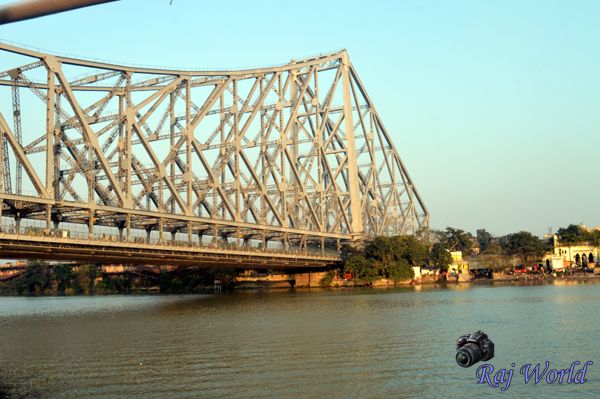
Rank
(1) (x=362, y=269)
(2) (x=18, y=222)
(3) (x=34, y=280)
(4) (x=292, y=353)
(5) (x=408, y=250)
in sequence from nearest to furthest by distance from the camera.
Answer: (4) (x=292, y=353) → (2) (x=18, y=222) → (1) (x=362, y=269) → (5) (x=408, y=250) → (3) (x=34, y=280)

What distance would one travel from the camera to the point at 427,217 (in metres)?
121

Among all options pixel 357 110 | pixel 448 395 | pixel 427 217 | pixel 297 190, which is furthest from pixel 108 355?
pixel 427 217

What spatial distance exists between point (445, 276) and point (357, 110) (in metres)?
24.9

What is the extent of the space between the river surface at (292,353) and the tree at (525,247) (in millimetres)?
71350

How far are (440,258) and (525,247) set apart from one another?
848 inches

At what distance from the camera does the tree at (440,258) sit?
92.6 metres

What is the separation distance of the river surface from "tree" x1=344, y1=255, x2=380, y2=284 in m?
41.2

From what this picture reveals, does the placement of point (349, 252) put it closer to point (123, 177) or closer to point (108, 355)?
point (123, 177)

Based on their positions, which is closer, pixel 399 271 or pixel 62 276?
pixel 399 271

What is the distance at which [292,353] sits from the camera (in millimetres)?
22469

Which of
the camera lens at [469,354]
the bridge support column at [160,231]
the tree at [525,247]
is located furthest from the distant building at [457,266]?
the camera lens at [469,354]

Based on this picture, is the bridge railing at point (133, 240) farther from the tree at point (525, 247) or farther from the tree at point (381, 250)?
the tree at point (525, 247)

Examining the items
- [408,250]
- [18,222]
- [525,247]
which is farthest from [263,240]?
[525,247]

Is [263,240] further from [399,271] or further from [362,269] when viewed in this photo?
[399,271]
